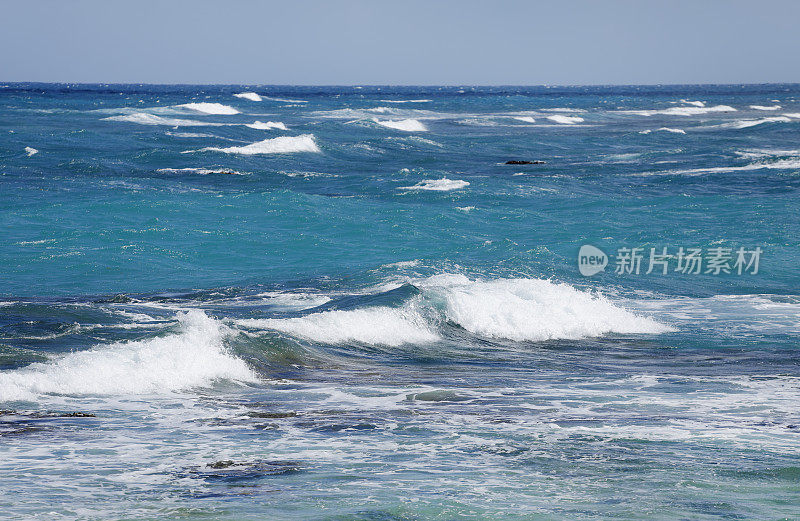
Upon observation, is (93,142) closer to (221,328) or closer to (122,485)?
(221,328)

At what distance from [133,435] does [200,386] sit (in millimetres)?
2462

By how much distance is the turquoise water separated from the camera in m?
7.91

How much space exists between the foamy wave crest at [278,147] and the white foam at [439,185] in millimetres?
12108

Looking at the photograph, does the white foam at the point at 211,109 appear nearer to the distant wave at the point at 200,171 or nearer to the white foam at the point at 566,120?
the white foam at the point at 566,120

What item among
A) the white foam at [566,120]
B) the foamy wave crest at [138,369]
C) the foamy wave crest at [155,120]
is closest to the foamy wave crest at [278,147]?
the foamy wave crest at [155,120]

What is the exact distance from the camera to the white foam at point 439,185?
3433 cm

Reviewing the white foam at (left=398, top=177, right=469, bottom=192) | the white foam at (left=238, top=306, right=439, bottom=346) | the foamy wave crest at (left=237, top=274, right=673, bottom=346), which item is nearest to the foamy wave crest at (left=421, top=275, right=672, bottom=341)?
the foamy wave crest at (left=237, top=274, right=673, bottom=346)

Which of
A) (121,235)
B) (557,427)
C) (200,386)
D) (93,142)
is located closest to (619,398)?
(557,427)

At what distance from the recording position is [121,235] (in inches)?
961

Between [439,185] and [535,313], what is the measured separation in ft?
61.2

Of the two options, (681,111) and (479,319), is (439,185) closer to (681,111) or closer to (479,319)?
(479,319)

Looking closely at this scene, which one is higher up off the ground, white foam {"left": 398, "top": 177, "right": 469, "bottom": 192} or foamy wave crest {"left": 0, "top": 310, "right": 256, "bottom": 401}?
white foam {"left": 398, "top": 177, "right": 469, "bottom": 192}

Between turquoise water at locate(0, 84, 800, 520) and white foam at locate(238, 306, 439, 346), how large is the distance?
55mm

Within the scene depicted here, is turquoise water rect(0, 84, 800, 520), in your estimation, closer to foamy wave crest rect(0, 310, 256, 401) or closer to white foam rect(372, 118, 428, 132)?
foamy wave crest rect(0, 310, 256, 401)
